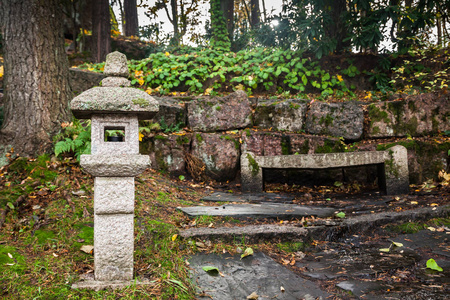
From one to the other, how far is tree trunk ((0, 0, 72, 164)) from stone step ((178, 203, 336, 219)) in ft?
8.06

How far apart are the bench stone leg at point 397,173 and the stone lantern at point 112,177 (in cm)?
420

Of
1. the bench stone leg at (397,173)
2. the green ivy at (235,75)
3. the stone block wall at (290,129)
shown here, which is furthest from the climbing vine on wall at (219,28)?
the bench stone leg at (397,173)

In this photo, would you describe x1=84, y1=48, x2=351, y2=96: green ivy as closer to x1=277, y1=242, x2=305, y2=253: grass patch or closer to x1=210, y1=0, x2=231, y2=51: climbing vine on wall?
x1=210, y1=0, x2=231, y2=51: climbing vine on wall

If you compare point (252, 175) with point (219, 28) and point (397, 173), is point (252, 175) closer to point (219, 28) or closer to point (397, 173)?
point (397, 173)

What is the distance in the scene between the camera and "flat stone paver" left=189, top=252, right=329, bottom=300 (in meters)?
2.41

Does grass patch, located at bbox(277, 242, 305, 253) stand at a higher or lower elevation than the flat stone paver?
higher

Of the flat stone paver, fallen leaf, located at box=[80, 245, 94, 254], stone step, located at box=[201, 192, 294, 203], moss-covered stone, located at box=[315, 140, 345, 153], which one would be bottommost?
the flat stone paver

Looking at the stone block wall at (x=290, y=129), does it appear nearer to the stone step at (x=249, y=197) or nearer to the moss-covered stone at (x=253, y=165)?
the moss-covered stone at (x=253, y=165)

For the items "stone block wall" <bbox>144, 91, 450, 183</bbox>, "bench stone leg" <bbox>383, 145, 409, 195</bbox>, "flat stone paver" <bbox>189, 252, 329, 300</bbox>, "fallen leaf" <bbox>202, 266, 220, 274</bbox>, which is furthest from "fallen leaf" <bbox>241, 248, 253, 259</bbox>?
"bench stone leg" <bbox>383, 145, 409, 195</bbox>

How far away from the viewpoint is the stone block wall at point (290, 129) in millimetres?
5766

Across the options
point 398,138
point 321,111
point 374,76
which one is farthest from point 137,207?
point 374,76

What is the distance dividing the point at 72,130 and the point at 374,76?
6702mm

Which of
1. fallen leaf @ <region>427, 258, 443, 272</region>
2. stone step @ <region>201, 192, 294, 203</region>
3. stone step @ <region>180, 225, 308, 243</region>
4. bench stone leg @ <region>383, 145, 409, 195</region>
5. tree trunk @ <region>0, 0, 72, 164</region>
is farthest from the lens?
bench stone leg @ <region>383, 145, 409, 195</region>

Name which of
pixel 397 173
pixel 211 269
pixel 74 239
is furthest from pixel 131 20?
pixel 211 269
